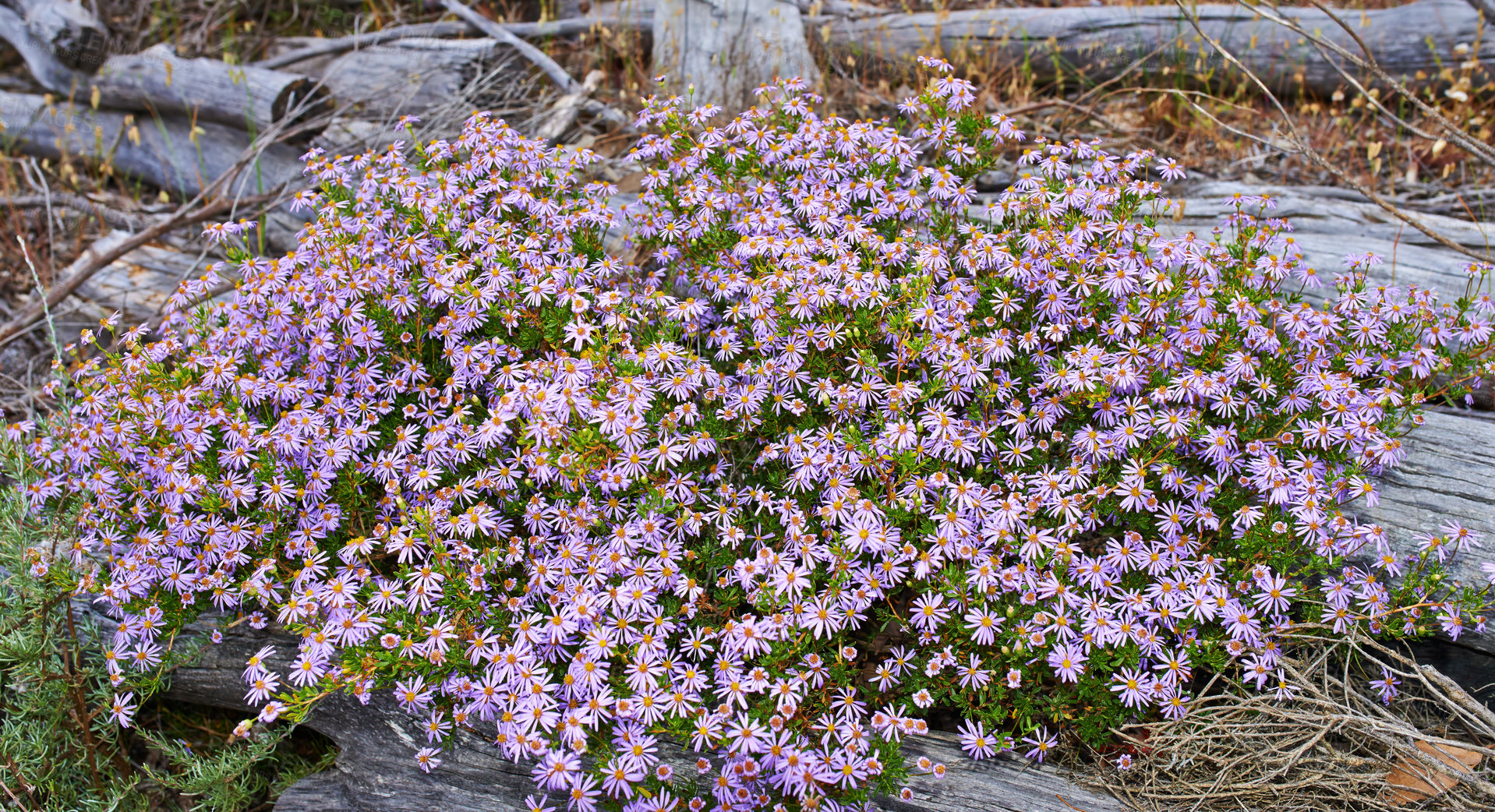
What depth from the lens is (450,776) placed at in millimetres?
2590

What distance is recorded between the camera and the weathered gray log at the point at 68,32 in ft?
18.2

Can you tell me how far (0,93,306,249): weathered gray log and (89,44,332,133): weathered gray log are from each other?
112 mm

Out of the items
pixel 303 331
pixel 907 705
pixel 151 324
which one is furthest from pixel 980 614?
pixel 151 324

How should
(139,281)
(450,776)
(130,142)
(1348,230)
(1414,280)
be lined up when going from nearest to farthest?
1. (450,776)
2. (1414,280)
3. (1348,230)
4. (139,281)
5. (130,142)

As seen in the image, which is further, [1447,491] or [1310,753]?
[1447,491]

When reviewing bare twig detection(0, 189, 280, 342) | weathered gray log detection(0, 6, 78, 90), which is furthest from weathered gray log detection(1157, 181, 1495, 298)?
weathered gray log detection(0, 6, 78, 90)

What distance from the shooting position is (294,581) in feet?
8.55

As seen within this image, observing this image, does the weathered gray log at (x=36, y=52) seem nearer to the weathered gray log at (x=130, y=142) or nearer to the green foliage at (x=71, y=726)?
the weathered gray log at (x=130, y=142)

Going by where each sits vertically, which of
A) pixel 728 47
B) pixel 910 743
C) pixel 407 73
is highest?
pixel 728 47

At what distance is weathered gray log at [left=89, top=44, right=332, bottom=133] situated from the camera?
5.15 metres

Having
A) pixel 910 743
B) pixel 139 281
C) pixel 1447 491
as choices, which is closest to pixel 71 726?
pixel 910 743

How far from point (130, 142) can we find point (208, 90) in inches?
33.6

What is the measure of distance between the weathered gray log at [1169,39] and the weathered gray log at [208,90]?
10.4 feet

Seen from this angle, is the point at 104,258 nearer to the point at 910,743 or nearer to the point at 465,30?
the point at 465,30
